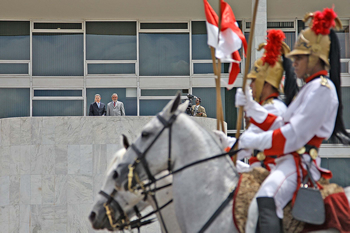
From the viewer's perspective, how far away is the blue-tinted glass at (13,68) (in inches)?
924

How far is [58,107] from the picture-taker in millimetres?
23469

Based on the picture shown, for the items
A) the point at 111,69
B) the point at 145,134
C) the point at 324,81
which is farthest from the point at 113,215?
the point at 111,69

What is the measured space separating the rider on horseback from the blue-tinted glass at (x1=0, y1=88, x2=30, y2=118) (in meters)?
20.7

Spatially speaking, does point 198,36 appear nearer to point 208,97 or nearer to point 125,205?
point 208,97

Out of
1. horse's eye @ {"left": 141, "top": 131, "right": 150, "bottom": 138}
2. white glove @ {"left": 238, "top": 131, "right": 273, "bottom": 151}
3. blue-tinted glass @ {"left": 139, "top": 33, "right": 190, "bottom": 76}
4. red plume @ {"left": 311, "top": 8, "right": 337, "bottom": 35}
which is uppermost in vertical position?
blue-tinted glass @ {"left": 139, "top": 33, "right": 190, "bottom": 76}

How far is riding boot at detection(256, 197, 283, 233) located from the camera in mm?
4004

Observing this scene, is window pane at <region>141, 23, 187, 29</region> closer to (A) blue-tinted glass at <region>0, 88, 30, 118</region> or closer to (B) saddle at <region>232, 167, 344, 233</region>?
(A) blue-tinted glass at <region>0, 88, 30, 118</region>

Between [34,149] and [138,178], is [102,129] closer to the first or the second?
[34,149]

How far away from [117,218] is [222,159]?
4.97 ft

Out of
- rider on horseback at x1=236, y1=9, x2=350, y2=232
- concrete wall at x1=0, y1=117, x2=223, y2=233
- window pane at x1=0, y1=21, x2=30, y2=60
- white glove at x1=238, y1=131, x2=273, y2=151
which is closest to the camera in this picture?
rider on horseback at x1=236, y1=9, x2=350, y2=232

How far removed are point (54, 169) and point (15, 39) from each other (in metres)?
12.5

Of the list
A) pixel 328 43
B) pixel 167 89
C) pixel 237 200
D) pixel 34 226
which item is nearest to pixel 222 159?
pixel 237 200

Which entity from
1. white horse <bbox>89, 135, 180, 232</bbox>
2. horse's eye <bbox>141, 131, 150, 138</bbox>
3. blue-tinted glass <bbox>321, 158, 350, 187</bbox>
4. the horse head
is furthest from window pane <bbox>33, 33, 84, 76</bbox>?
horse's eye <bbox>141, 131, 150, 138</bbox>

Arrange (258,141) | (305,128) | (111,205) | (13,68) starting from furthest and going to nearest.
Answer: (13,68), (111,205), (258,141), (305,128)
